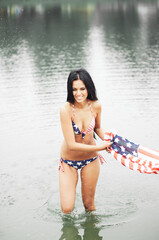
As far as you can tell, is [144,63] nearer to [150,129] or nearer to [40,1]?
[150,129]

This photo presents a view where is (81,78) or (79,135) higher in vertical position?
(81,78)

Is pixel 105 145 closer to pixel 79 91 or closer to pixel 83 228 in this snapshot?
pixel 79 91

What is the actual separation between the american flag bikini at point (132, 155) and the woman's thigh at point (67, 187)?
0.68 meters

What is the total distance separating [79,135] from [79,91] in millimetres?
690

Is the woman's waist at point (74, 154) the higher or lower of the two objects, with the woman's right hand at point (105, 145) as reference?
lower

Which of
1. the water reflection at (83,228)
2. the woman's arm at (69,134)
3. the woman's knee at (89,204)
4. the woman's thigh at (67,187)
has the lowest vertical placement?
the water reflection at (83,228)

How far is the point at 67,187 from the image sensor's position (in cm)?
622

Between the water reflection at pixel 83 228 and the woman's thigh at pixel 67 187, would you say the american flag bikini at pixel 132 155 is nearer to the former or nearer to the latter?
the woman's thigh at pixel 67 187

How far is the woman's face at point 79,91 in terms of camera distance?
580 centimetres

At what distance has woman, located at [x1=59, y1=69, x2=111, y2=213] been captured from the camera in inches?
230

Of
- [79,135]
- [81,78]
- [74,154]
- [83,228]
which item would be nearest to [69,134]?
[79,135]

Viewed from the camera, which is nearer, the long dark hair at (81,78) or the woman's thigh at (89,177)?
the long dark hair at (81,78)

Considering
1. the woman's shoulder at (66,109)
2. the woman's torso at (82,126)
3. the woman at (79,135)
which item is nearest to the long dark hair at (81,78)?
the woman at (79,135)

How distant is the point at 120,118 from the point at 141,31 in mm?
20731
